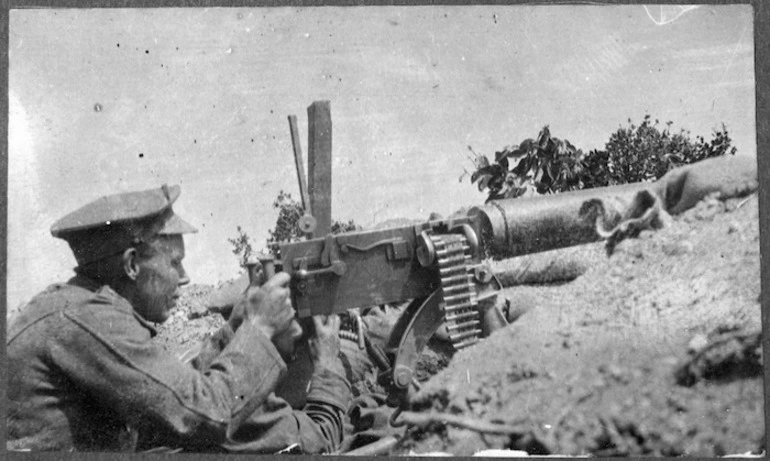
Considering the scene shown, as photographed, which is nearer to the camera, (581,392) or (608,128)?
(581,392)

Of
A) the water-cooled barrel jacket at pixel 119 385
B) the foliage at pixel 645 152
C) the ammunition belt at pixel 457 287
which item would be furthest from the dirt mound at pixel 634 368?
the water-cooled barrel jacket at pixel 119 385

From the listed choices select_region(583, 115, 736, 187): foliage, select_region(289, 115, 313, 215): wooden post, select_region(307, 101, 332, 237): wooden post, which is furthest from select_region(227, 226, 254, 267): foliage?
select_region(583, 115, 736, 187): foliage

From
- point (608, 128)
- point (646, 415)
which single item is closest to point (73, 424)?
point (646, 415)

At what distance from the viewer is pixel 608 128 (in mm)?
6645

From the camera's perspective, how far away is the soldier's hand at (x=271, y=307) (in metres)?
5.72

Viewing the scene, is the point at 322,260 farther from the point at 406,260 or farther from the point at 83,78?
the point at 83,78

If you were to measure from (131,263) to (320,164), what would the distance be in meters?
1.40

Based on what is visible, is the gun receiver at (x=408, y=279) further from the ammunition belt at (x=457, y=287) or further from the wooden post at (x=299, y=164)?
the wooden post at (x=299, y=164)

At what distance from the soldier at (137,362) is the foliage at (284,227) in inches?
21.4

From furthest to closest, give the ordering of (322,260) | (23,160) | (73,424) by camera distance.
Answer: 1. (23,160)
2. (322,260)
3. (73,424)

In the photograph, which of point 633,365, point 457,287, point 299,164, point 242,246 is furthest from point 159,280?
point 633,365

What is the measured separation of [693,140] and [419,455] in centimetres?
285

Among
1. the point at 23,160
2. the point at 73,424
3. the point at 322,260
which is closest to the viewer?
the point at 73,424

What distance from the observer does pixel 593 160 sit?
22.0ft
